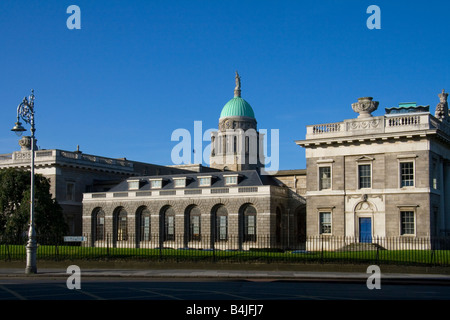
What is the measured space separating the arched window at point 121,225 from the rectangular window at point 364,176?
28642 mm

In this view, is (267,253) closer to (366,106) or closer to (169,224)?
(366,106)

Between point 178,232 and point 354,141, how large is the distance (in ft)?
75.2

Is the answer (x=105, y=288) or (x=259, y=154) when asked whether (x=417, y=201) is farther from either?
(x=259, y=154)

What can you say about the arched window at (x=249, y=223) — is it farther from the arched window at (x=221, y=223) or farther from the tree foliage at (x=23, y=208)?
the tree foliage at (x=23, y=208)

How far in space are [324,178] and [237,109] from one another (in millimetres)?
64991

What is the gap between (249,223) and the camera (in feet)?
205

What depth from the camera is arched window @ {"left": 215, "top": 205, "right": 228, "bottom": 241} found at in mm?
63969

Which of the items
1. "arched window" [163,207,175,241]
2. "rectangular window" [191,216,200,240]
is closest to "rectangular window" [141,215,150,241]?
"arched window" [163,207,175,241]

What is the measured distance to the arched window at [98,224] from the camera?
7044 centimetres

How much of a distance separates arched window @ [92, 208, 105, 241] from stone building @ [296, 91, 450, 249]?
26856 mm

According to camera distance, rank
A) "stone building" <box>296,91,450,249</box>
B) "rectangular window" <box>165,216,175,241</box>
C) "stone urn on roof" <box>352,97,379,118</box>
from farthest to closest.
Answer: "rectangular window" <box>165,216,175,241</box>
"stone urn on roof" <box>352,97,379,118</box>
"stone building" <box>296,91,450,249</box>

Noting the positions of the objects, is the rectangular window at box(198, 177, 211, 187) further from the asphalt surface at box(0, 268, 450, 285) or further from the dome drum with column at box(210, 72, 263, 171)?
the dome drum with column at box(210, 72, 263, 171)
